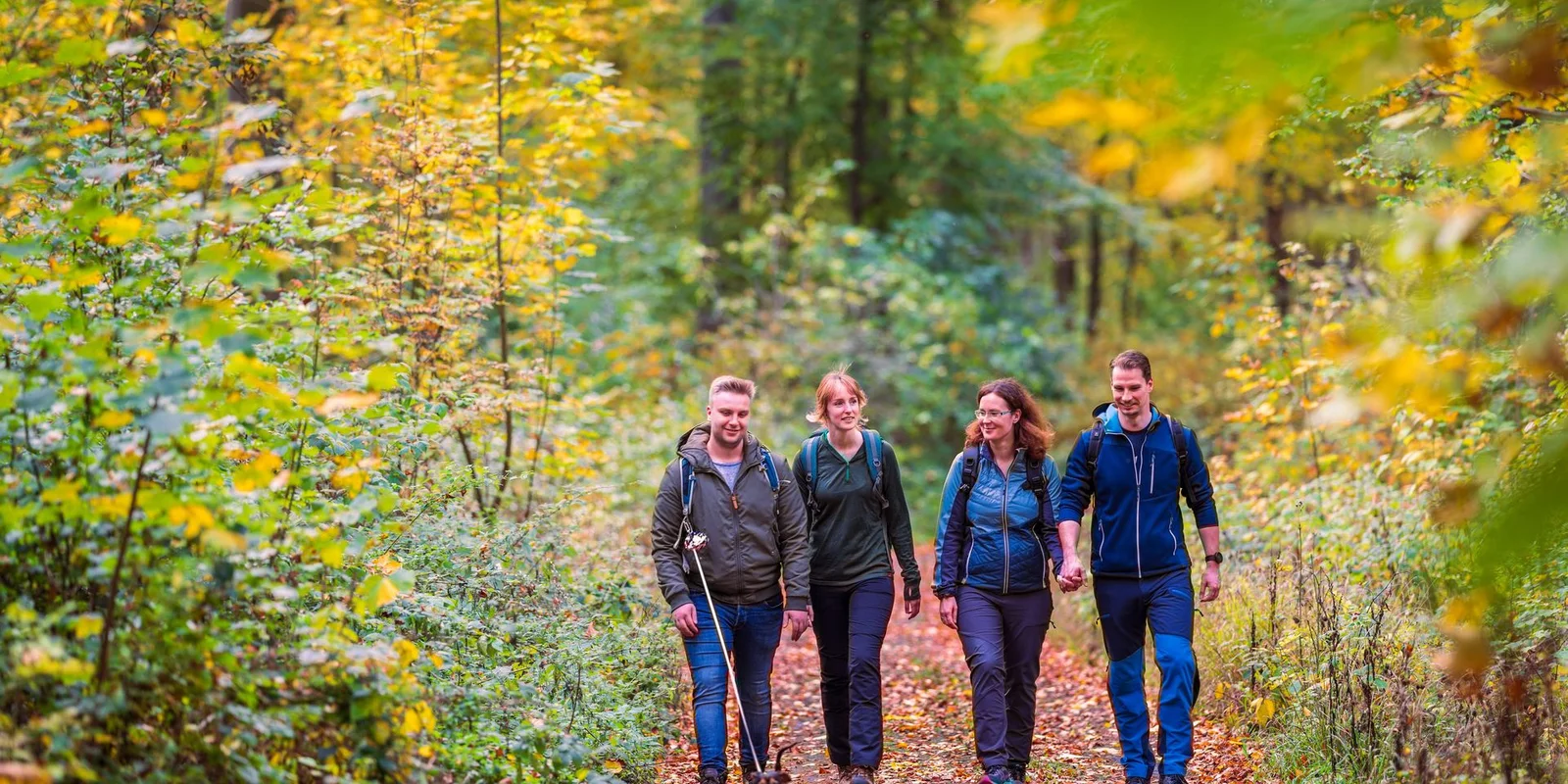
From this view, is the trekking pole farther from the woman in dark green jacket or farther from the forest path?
the forest path

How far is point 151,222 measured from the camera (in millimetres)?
4031

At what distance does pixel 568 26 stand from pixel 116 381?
6104mm

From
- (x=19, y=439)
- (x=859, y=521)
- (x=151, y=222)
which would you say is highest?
(x=151, y=222)

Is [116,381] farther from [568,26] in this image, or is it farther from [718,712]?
[568,26]

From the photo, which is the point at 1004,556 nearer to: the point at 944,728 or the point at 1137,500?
the point at 1137,500

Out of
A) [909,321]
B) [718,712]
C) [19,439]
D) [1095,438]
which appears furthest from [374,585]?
[909,321]

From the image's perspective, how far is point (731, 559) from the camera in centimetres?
556

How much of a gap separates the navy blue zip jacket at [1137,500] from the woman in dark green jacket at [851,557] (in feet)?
2.90

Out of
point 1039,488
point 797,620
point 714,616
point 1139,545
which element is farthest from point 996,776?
point 714,616

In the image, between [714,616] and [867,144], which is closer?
[714,616]

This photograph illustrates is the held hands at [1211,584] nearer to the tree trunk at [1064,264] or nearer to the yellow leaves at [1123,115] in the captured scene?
the yellow leaves at [1123,115]

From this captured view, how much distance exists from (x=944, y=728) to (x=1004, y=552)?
2.26 meters

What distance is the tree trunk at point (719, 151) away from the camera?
58.7 feet

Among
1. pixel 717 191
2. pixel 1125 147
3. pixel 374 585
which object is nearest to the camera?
pixel 1125 147
